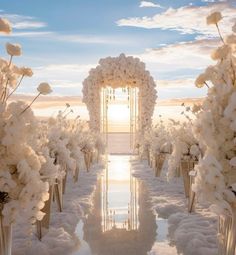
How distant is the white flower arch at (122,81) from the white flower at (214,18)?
44.8 ft

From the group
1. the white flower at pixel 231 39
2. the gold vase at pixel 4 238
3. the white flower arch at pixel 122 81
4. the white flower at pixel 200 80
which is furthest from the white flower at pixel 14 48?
the white flower arch at pixel 122 81

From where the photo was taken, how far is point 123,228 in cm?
505

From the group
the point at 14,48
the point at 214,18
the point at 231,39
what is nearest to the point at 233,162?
the point at 231,39

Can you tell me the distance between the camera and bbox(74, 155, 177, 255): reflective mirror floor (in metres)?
4.25

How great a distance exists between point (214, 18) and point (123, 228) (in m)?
2.91

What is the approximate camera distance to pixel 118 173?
11.3 metres

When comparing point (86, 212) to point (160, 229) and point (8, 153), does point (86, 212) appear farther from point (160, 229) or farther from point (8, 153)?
point (8, 153)

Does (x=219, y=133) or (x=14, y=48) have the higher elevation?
(x=14, y=48)

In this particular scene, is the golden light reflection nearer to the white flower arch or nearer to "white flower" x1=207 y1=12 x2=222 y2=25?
"white flower" x1=207 y1=12 x2=222 y2=25

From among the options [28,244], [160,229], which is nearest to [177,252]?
[160,229]

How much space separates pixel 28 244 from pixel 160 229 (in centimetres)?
150

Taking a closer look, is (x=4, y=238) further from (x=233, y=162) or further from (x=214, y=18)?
(x=214, y=18)

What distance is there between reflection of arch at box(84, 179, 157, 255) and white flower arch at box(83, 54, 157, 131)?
10.7 meters

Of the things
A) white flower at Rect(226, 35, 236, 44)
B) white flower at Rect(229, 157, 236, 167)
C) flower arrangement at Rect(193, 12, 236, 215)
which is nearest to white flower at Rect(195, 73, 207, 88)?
flower arrangement at Rect(193, 12, 236, 215)
